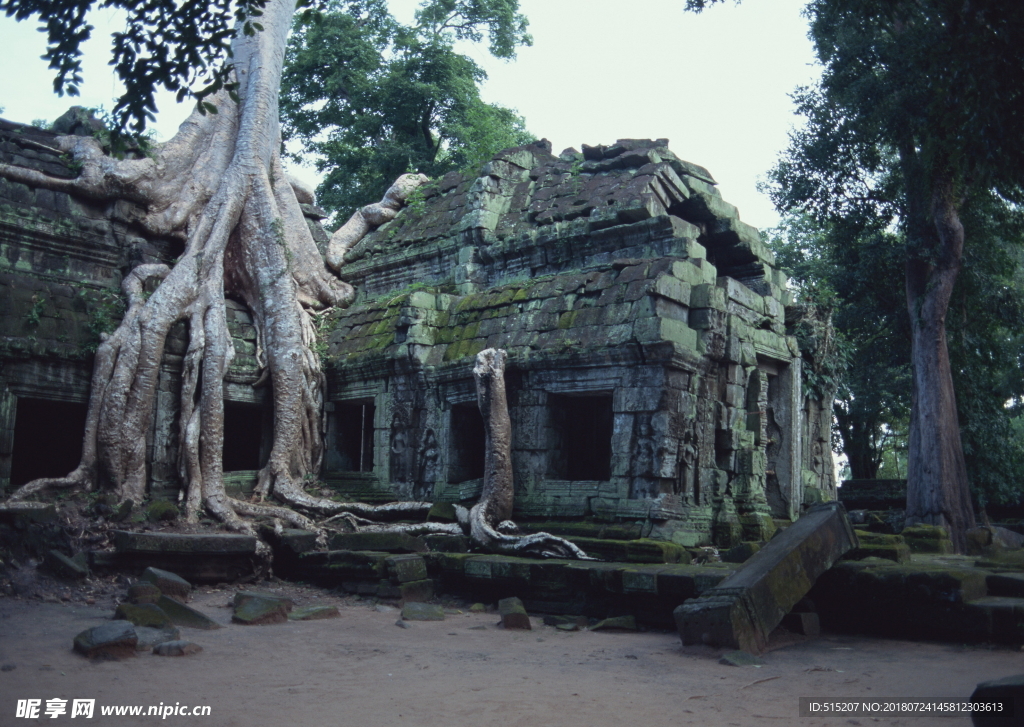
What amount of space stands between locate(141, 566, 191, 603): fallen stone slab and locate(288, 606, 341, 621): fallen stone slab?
37.9 inches

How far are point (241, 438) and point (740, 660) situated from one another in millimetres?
8733

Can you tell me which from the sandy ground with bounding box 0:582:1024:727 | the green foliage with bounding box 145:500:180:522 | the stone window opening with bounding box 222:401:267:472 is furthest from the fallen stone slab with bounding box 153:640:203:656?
the stone window opening with bounding box 222:401:267:472

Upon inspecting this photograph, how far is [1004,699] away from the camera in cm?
320

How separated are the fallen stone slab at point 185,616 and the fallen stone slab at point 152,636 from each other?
0.44 meters

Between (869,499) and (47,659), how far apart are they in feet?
55.2

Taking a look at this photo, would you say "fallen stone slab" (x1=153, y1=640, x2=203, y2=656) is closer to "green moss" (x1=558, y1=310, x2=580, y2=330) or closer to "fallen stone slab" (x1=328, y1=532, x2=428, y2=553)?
"fallen stone slab" (x1=328, y1=532, x2=428, y2=553)

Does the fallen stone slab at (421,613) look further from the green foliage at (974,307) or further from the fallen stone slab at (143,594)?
the green foliage at (974,307)

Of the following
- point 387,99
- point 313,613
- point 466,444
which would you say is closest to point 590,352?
point 466,444

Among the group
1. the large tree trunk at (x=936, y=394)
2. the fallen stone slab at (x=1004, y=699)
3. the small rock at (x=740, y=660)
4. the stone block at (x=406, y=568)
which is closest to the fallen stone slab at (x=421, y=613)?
the stone block at (x=406, y=568)

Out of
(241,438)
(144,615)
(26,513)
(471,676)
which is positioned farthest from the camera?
(241,438)

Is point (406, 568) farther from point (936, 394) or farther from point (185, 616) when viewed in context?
point (936, 394)

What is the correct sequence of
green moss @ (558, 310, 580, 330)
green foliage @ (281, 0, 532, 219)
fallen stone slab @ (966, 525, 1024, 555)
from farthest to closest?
green foliage @ (281, 0, 532, 219) < fallen stone slab @ (966, 525, 1024, 555) < green moss @ (558, 310, 580, 330)

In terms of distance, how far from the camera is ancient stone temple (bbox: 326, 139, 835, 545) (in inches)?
337

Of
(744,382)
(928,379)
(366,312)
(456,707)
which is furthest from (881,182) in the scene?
(456,707)
